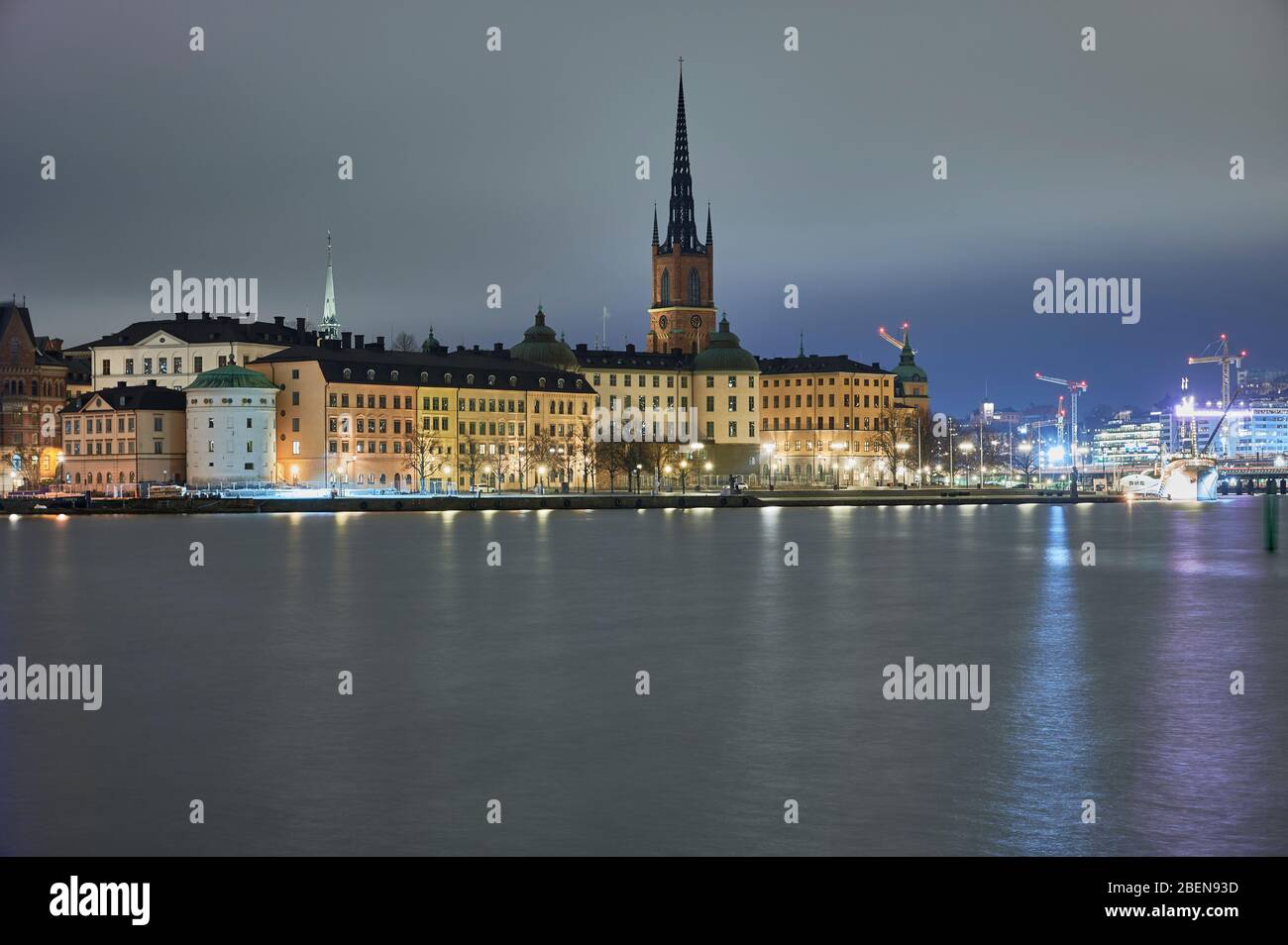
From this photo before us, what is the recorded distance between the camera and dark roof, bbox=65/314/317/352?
131038 millimetres

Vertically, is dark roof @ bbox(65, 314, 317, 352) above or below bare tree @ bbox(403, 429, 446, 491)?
above

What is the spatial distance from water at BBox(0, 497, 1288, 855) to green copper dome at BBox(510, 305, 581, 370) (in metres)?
109

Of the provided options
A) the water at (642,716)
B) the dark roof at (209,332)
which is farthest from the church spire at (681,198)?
the water at (642,716)

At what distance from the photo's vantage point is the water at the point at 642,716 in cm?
1197

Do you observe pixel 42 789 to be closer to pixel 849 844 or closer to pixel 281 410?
pixel 849 844

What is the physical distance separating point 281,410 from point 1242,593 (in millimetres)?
94909

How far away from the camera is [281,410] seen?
119m

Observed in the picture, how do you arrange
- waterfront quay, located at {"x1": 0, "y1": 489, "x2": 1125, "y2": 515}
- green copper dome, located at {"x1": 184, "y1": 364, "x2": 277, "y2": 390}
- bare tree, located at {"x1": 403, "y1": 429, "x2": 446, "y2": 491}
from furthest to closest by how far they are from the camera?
bare tree, located at {"x1": 403, "y1": 429, "x2": 446, "y2": 491}
green copper dome, located at {"x1": 184, "y1": 364, "x2": 277, "y2": 390}
waterfront quay, located at {"x1": 0, "y1": 489, "x2": 1125, "y2": 515}

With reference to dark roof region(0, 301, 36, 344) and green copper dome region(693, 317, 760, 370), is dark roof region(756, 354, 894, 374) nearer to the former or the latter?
green copper dome region(693, 317, 760, 370)

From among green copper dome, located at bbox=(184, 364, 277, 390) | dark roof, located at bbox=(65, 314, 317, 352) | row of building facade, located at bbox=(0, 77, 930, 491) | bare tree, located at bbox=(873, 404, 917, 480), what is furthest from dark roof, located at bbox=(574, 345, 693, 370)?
green copper dome, located at bbox=(184, 364, 277, 390)

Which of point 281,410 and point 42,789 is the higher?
Answer: point 281,410

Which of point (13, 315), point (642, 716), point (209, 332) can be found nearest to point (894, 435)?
point (209, 332)

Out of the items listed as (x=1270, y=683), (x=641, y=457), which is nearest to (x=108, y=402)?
(x=641, y=457)
